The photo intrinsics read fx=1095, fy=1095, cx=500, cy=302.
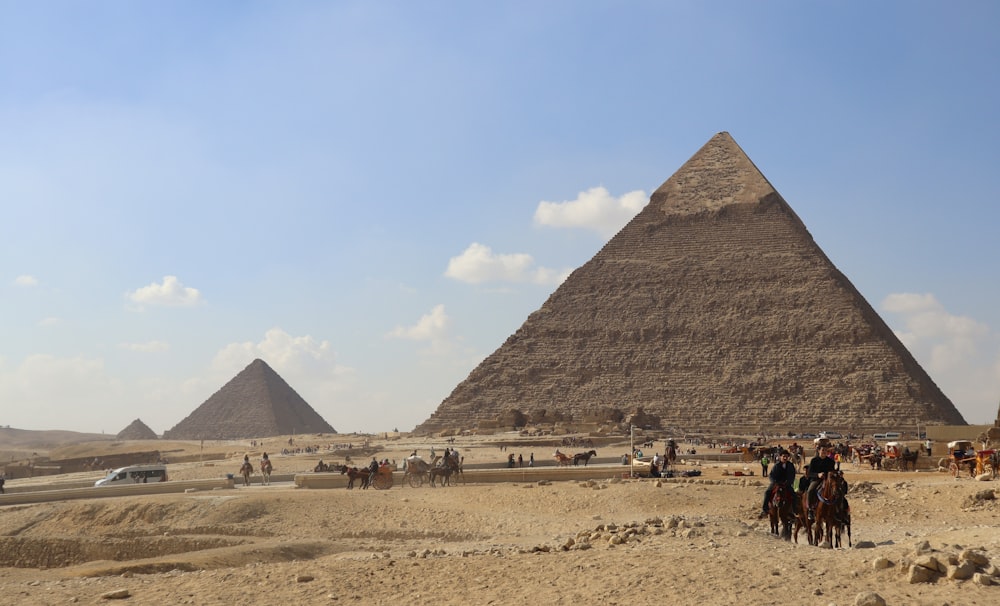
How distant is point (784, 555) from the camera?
983cm

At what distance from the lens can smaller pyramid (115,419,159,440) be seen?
113 m

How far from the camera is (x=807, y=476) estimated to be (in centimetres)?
1173

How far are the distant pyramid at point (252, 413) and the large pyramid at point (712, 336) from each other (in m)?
14.8

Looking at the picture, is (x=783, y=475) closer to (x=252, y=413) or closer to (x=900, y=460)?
(x=900, y=460)

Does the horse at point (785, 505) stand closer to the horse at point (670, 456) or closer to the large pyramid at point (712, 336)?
the horse at point (670, 456)

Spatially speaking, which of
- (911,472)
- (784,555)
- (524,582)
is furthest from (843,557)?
(911,472)

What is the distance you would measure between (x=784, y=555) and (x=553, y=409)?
9189 cm

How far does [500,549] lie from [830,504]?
3654mm

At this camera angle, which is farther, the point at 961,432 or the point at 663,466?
the point at 961,432

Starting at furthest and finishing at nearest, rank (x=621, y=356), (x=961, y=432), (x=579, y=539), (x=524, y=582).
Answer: (x=621, y=356), (x=961, y=432), (x=579, y=539), (x=524, y=582)

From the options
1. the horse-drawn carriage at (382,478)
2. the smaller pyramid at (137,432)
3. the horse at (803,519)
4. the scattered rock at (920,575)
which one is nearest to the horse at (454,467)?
the horse-drawn carriage at (382,478)

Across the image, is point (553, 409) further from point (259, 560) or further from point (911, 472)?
point (259, 560)

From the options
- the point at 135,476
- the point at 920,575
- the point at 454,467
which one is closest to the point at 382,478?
the point at 454,467

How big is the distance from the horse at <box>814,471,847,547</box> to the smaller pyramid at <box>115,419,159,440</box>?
109 metres
